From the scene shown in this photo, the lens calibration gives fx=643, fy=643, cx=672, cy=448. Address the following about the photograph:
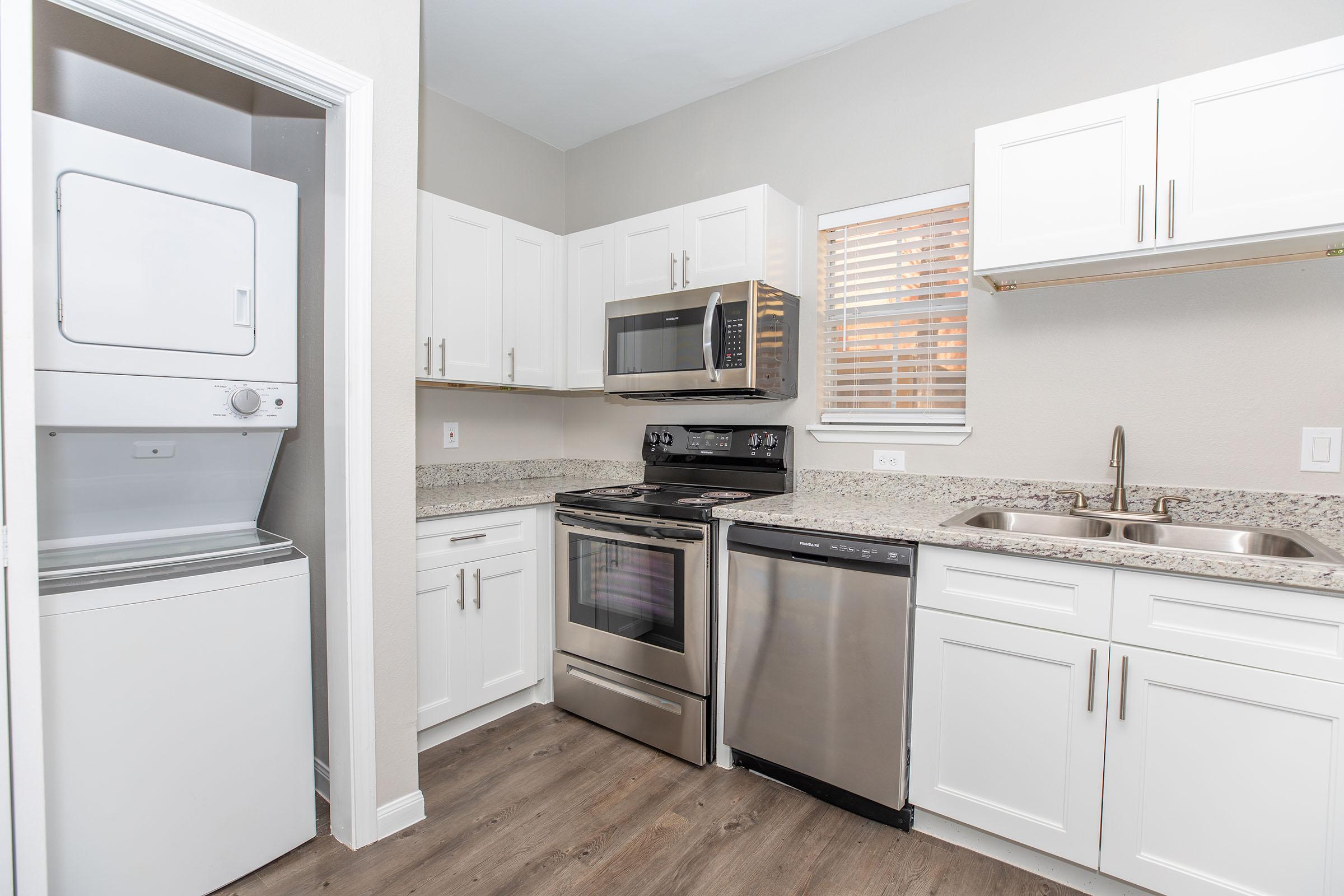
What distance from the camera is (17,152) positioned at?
1.22 m

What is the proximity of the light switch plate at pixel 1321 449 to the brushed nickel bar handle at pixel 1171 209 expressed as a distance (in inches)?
26.8

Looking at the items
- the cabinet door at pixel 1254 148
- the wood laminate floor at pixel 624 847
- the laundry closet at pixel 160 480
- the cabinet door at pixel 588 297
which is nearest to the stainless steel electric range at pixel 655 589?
the wood laminate floor at pixel 624 847

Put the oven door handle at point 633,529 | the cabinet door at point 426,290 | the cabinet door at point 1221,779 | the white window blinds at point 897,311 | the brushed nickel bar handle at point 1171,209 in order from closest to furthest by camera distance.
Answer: the cabinet door at point 1221,779 → the brushed nickel bar handle at point 1171,209 → the oven door handle at point 633,529 → the white window blinds at point 897,311 → the cabinet door at point 426,290

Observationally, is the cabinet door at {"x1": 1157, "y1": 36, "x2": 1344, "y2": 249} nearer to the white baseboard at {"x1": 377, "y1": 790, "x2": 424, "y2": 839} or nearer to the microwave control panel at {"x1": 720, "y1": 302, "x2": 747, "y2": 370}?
the microwave control panel at {"x1": 720, "y1": 302, "x2": 747, "y2": 370}

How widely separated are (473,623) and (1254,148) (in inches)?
108

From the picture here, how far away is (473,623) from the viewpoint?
8.02 feet

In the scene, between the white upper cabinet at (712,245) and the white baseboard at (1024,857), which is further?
the white upper cabinet at (712,245)

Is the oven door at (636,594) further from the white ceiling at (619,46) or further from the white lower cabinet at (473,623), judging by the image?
the white ceiling at (619,46)

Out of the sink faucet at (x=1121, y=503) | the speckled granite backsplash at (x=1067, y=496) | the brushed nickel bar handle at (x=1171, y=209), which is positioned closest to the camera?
the brushed nickel bar handle at (x=1171, y=209)

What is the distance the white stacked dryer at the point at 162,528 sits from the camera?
1.45m

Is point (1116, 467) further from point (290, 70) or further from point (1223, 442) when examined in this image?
point (290, 70)

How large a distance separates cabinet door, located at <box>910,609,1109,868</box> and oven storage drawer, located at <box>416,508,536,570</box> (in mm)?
1541

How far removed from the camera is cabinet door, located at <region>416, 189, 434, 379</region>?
2498mm

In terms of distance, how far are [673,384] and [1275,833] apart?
2.10 m
